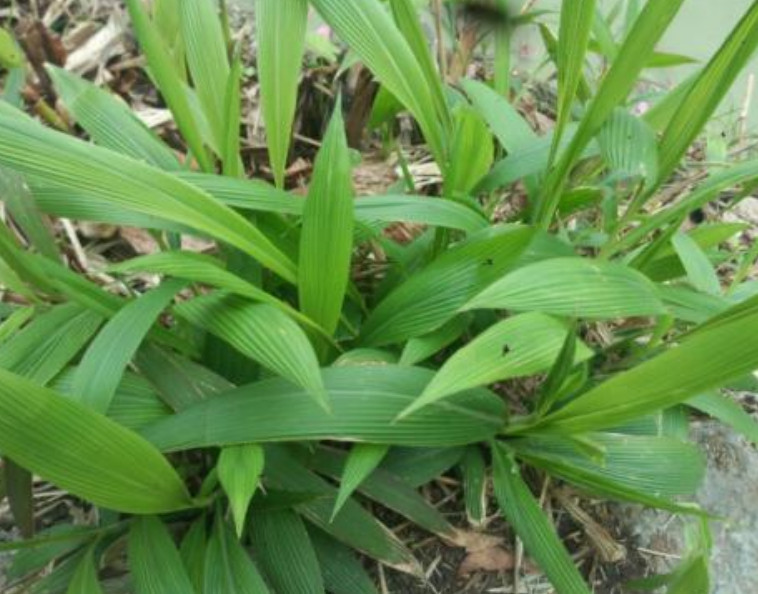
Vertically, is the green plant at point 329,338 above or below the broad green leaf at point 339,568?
above

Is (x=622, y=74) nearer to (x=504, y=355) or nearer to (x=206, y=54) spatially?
(x=504, y=355)

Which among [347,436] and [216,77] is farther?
[216,77]

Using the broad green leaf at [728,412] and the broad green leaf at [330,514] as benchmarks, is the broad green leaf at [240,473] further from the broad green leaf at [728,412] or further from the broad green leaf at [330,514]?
the broad green leaf at [728,412]

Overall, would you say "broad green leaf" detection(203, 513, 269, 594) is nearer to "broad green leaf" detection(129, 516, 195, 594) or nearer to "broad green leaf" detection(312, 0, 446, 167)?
"broad green leaf" detection(129, 516, 195, 594)

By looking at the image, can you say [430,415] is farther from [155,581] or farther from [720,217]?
[720,217]

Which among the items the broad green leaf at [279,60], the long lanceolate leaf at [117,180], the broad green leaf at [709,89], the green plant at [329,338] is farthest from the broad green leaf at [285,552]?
the broad green leaf at [709,89]

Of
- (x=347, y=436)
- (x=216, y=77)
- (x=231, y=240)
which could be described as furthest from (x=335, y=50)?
(x=347, y=436)
